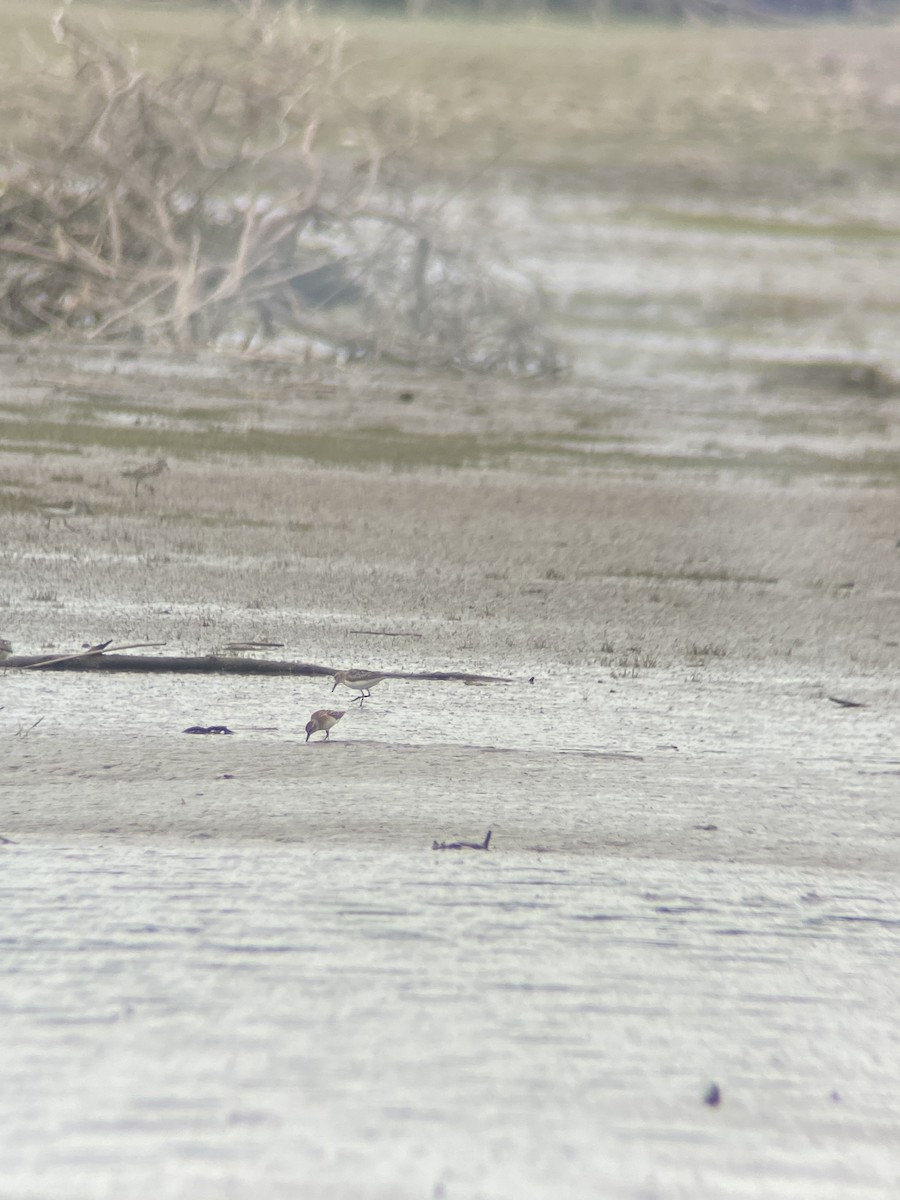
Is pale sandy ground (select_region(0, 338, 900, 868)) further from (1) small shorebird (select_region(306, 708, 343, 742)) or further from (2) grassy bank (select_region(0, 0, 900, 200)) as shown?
(2) grassy bank (select_region(0, 0, 900, 200))

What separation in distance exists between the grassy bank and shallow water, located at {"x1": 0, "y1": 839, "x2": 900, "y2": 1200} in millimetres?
9043

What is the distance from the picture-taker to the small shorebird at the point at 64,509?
10.5 ft

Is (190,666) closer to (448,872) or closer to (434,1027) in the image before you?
(448,872)

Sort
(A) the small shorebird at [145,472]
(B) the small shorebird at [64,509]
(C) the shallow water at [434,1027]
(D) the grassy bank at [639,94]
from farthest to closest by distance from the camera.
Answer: (D) the grassy bank at [639,94] → (A) the small shorebird at [145,472] → (B) the small shorebird at [64,509] → (C) the shallow water at [434,1027]

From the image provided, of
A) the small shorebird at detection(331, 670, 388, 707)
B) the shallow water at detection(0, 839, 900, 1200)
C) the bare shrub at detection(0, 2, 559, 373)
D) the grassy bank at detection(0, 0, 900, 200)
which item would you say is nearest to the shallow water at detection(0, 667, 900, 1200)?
the shallow water at detection(0, 839, 900, 1200)

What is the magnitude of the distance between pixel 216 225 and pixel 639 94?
26.1 ft

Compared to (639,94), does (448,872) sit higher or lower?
lower

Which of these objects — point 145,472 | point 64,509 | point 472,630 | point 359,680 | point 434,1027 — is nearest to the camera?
point 434,1027

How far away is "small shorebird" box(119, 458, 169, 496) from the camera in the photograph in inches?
146

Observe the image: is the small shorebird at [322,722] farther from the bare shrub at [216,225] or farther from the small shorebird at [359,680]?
the bare shrub at [216,225]

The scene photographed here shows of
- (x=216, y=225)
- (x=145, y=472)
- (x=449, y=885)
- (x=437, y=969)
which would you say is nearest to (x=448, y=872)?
(x=449, y=885)

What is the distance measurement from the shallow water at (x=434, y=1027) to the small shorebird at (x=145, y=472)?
8.29 ft

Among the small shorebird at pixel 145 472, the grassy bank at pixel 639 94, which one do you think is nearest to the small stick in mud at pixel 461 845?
the small shorebird at pixel 145 472

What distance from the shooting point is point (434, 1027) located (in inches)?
37.3
